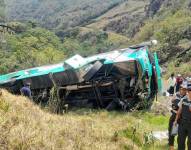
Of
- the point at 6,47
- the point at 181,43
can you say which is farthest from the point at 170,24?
the point at 6,47

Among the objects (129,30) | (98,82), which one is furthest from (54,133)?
(129,30)

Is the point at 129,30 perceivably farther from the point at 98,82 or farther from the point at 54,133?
the point at 54,133

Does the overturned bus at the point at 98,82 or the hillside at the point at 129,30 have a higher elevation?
the overturned bus at the point at 98,82

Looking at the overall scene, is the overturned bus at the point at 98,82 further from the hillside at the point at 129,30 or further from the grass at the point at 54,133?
the grass at the point at 54,133

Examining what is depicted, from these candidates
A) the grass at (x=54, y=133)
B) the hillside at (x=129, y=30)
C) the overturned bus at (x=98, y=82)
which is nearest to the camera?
the grass at (x=54, y=133)

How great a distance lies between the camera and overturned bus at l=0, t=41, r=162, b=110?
13.8 meters

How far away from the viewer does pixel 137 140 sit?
8.49 metres

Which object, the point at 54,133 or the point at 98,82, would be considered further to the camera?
the point at 98,82

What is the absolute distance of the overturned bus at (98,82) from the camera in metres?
13.8

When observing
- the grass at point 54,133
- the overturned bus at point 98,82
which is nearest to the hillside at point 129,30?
the grass at point 54,133

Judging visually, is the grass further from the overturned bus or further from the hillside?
the overturned bus

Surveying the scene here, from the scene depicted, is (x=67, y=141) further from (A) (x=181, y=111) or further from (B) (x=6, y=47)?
(B) (x=6, y=47)

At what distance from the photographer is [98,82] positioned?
13.9 meters

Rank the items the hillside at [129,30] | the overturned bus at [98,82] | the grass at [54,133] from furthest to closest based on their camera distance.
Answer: the hillside at [129,30]
the overturned bus at [98,82]
the grass at [54,133]
